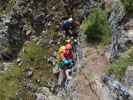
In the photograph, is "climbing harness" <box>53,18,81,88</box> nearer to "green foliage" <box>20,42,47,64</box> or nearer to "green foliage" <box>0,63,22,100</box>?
"green foliage" <box>20,42,47,64</box>

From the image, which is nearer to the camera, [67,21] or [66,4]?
[67,21]

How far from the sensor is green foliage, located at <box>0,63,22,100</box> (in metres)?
20.4

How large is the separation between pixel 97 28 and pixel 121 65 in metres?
3.10

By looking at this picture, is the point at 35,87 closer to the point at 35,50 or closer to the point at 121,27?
the point at 35,50

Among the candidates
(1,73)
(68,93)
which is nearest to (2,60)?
(1,73)

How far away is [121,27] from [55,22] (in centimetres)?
442

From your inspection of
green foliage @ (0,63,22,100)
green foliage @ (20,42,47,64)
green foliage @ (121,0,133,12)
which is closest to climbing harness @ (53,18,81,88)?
green foliage @ (20,42,47,64)

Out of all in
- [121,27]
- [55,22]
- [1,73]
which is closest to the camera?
[121,27]

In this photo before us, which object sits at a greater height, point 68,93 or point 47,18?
point 47,18

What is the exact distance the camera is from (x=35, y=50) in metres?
22.0

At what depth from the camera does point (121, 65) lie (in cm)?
1734

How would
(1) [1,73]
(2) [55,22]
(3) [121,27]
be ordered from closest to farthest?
(3) [121,27], (1) [1,73], (2) [55,22]

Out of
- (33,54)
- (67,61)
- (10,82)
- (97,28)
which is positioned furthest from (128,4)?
(10,82)

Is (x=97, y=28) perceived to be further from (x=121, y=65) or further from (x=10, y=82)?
(x=10, y=82)
